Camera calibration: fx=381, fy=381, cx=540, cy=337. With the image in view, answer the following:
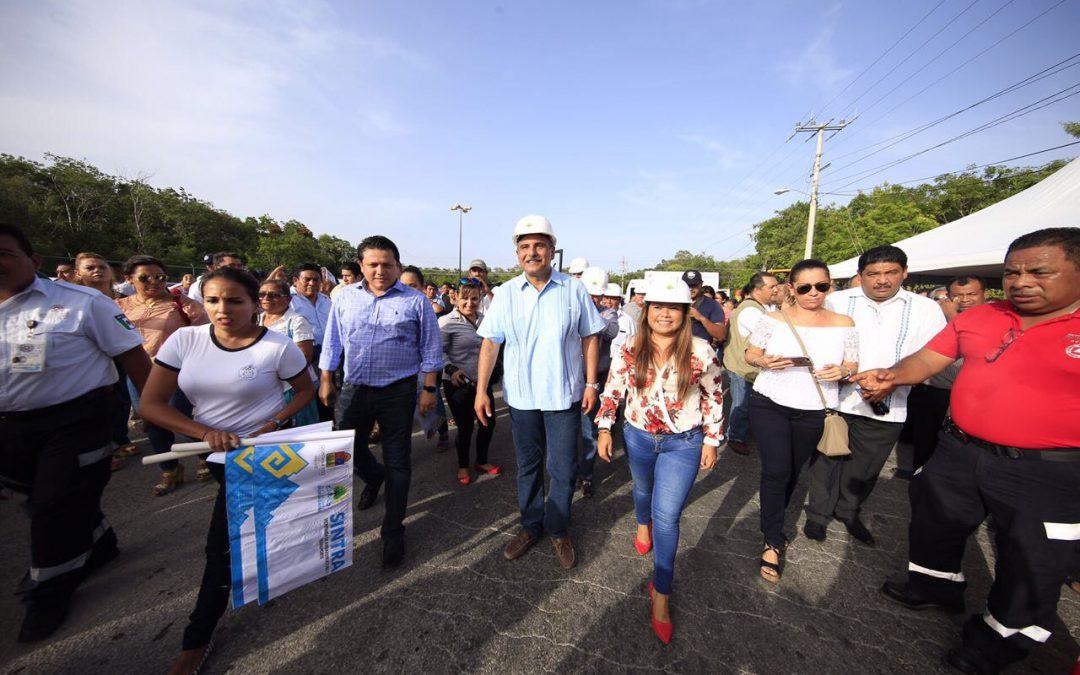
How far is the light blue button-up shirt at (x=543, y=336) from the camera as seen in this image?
8.39 ft

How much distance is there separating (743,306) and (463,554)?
11.3ft

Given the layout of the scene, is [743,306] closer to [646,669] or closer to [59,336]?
[646,669]

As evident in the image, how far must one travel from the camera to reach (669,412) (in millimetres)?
2184

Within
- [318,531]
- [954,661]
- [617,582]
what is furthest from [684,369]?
[318,531]

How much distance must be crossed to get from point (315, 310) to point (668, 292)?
438cm

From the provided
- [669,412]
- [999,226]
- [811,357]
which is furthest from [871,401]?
[999,226]

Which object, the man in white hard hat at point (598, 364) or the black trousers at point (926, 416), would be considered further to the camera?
the black trousers at point (926, 416)

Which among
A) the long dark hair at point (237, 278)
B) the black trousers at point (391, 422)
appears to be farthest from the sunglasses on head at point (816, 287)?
the long dark hair at point (237, 278)

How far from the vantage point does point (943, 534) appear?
7.40 ft

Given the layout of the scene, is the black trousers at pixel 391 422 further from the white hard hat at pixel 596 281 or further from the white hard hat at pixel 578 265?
the white hard hat at pixel 578 265

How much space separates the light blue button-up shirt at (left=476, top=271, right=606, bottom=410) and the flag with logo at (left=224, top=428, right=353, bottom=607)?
3.63 ft

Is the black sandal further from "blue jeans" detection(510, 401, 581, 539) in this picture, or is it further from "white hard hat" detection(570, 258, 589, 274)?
"white hard hat" detection(570, 258, 589, 274)

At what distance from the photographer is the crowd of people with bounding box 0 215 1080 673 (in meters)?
1.88

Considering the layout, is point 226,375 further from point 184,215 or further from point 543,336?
point 184,215
